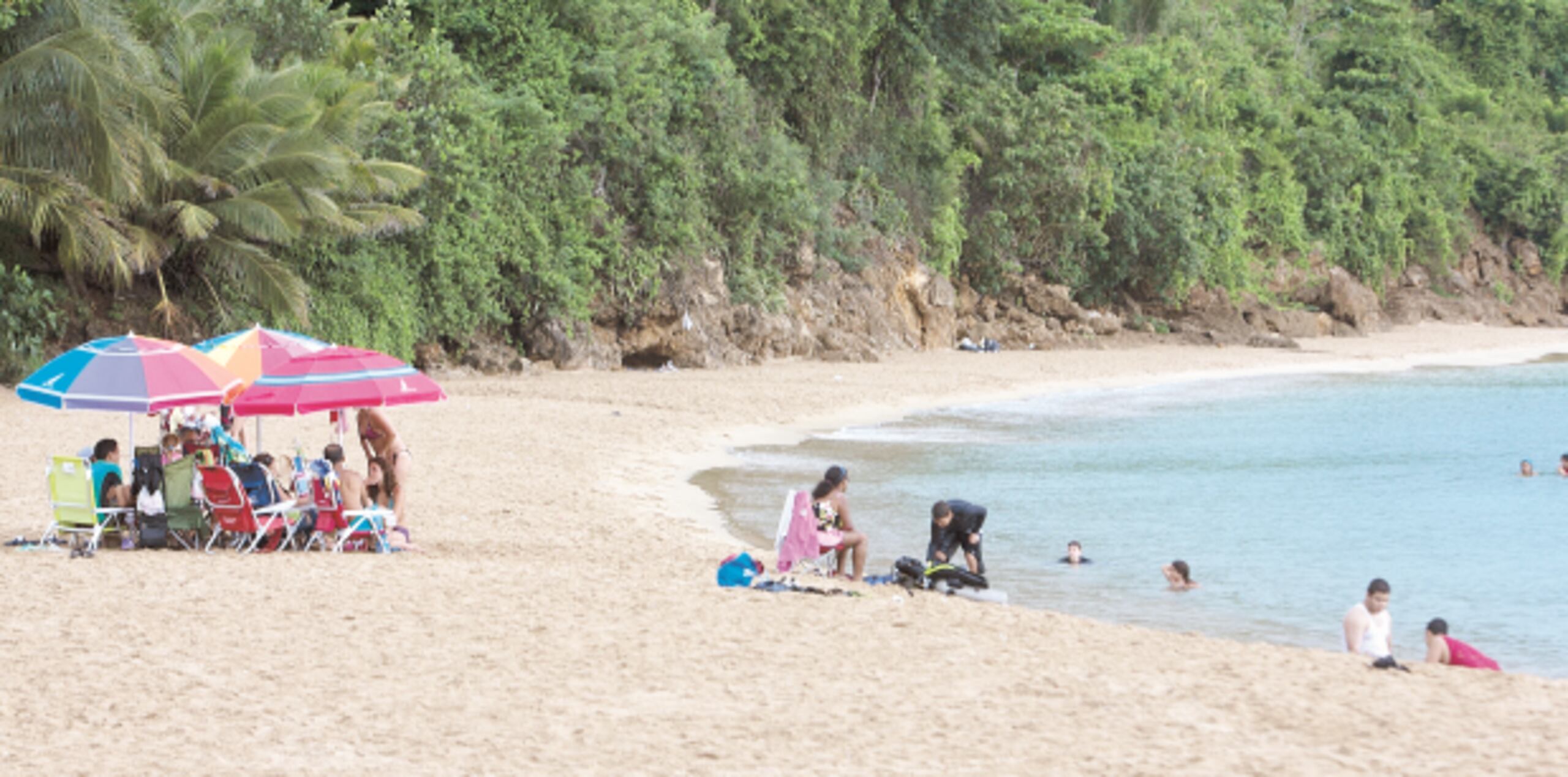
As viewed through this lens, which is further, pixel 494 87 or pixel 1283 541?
pixel 494 87

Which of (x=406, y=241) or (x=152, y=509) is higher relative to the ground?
(x=406, y=241)

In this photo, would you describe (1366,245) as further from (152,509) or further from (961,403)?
(152,509)

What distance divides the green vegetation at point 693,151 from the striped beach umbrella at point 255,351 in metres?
7.61

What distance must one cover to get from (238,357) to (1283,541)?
30.2 feet

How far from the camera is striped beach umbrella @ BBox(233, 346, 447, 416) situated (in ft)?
33.1

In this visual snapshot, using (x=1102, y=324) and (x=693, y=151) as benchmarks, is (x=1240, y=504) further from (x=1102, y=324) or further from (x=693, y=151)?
(x=1102, y=324)

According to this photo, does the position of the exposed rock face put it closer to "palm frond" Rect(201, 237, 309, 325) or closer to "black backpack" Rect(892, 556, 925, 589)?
"palm frond" Rect(201, 237, 309, 325)

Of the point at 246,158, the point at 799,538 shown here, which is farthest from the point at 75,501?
the point at 246,158

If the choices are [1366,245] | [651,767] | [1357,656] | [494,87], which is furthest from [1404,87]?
[651,767]

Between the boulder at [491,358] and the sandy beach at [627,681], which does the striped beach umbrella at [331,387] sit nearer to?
the sandy beach at [627,681]

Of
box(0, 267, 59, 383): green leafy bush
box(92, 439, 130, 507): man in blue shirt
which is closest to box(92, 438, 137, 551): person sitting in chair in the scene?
box(92, 439, 130, 507): man in blue shirt

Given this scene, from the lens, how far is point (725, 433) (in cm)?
1988

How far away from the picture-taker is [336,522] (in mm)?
10242

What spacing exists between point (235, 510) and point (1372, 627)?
23.7ft
